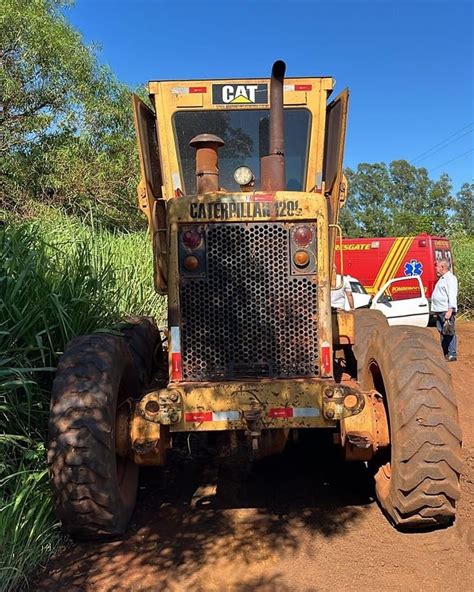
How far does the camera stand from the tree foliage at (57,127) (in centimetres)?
1243

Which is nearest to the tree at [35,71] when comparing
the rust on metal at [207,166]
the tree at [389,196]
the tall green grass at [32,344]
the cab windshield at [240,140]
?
the tall green grass at [32,344]

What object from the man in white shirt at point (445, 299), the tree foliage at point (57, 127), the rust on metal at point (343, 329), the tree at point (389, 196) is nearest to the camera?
the rust on metal at point (343, 329)

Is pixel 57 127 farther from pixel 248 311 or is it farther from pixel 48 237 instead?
pixel 248 311

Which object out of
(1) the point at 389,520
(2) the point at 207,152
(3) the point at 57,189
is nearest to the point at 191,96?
(2) the point at 207,152

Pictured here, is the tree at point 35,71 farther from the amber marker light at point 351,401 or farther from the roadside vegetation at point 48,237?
the amber marker light at point 351,401

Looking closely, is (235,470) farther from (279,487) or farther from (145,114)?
(145,114)

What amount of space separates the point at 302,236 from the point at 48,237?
360 cm

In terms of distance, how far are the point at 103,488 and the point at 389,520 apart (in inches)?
71.2

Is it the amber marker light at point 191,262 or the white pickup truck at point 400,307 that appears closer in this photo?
the amber marker light at point 191,262

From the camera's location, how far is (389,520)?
3.71m

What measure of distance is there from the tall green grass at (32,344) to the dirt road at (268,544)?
23cm

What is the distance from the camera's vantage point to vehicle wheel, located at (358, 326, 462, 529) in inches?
130

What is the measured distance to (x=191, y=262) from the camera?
11.9 feet

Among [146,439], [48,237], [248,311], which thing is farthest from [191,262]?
[48,237]
